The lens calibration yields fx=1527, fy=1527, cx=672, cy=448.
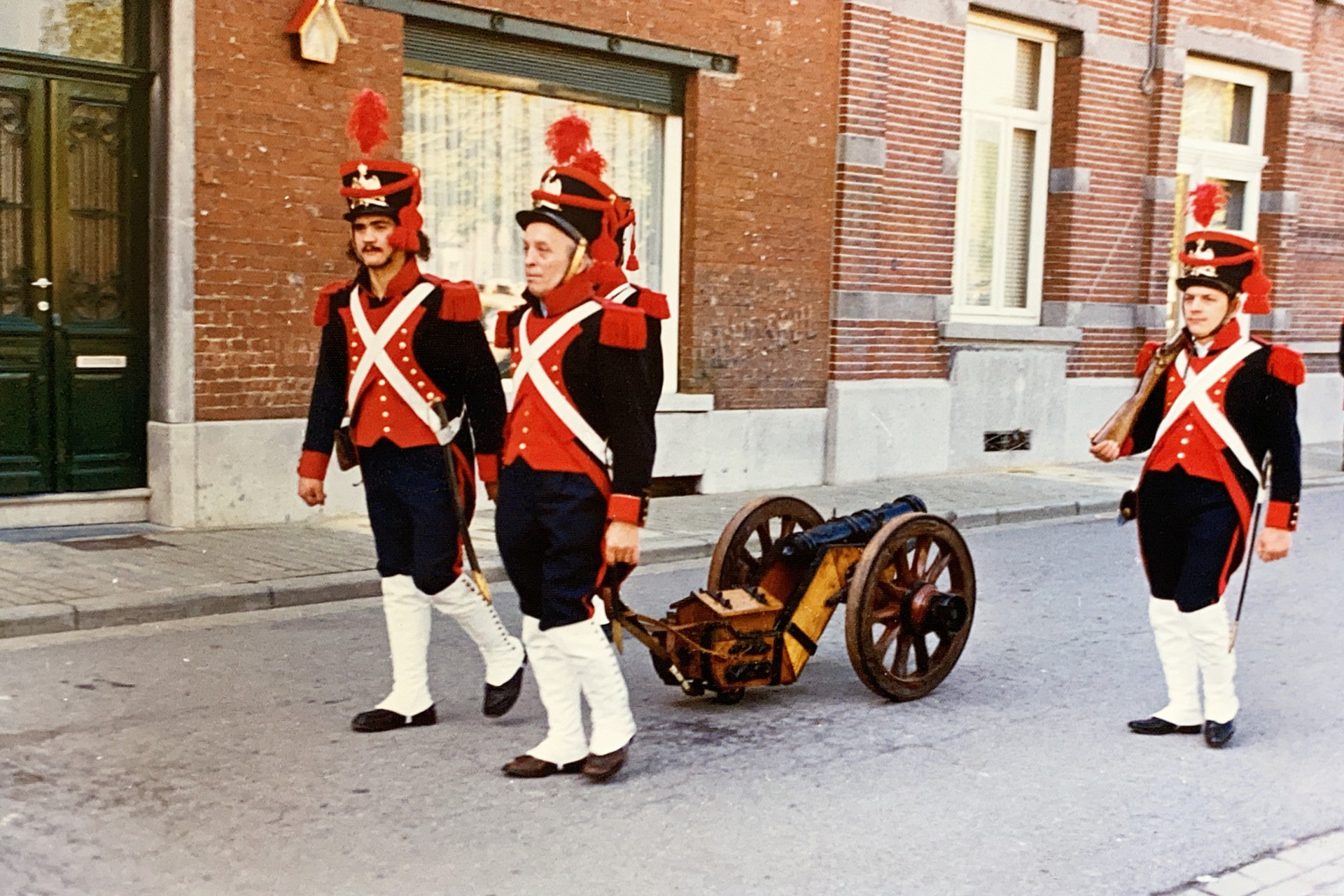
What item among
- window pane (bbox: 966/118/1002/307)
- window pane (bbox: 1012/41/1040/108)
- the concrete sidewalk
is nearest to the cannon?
the concrete sidewalk

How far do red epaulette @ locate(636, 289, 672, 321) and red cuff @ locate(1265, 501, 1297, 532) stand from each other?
96.1 inches

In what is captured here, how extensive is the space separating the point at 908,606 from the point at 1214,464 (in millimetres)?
1281

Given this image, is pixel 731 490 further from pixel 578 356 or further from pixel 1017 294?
Result: pixel 578 356

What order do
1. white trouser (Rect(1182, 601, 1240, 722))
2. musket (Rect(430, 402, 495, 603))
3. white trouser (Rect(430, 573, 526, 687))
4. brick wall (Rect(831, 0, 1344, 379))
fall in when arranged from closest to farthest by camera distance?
musket (Rect(430, 402, 495, 603))
white trouser (Rect(430, 573, 526, 687))
white trouser (Rect(1182, 601, 1240, 722))
brick wall (Rect(831, 0, 1344, 379))

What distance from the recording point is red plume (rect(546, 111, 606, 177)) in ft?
16.0

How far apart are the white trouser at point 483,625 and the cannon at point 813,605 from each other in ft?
1.60

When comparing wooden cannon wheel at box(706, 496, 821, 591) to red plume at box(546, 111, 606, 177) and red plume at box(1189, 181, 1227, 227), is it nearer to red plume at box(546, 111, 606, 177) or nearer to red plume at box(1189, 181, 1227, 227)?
red plume at box(546, 111, 606, 177)

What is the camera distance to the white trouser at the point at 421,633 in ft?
18.0

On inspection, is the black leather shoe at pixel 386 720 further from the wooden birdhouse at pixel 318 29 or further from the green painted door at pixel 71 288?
the wooden birdhouse at pixel 318 29

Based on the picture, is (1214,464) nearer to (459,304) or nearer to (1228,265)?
(1228,265)

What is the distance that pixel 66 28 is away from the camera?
941 cm

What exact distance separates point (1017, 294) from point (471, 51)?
6984 millimetres

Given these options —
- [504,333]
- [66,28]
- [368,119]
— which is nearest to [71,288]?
[66,28]

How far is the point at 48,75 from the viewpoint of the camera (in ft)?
30.6
